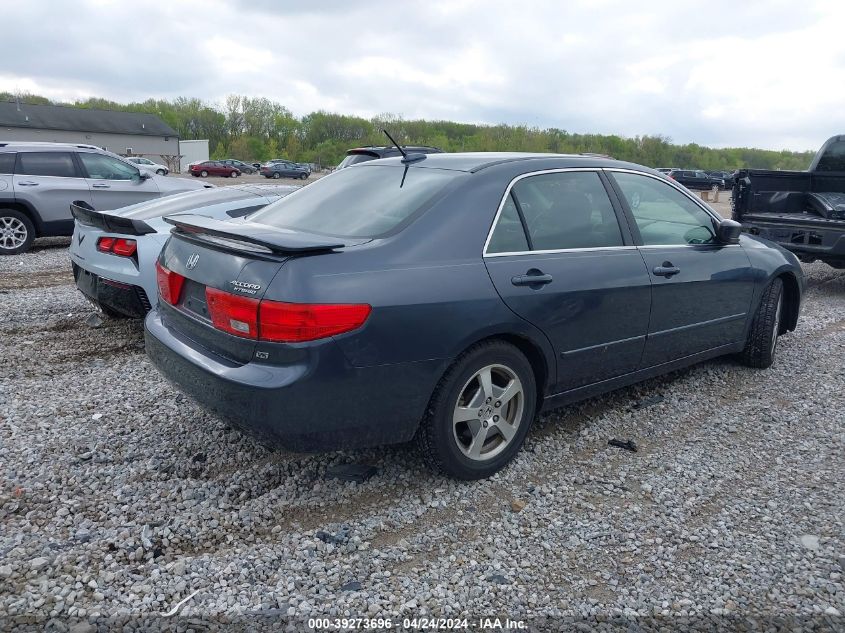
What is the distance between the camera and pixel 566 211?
378 cm

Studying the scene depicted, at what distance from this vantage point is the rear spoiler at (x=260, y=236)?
2836mm

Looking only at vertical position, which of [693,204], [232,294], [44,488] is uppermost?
[693,204]

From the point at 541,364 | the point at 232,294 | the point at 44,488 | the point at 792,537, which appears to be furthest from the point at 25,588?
the point at 792,537

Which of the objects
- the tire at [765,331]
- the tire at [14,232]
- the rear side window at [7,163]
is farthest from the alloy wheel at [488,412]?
the rear side window at [7,163]

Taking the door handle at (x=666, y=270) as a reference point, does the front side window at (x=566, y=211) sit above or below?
above

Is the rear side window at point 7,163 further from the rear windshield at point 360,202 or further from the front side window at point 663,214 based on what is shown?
the front side window at point 663,214

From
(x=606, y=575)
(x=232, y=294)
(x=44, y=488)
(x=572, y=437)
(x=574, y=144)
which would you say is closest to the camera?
(x=606, y=575)

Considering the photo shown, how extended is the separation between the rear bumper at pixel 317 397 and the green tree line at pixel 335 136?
8707 cm

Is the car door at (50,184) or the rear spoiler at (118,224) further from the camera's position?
the car door at (50,184)

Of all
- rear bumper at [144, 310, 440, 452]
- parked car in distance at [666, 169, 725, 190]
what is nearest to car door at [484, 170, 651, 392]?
rear bumper at [144, 310, 440, 452]

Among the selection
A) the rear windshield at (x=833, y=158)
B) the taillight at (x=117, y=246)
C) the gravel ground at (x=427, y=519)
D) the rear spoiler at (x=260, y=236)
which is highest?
the rear windshield at (x=833, y=158)

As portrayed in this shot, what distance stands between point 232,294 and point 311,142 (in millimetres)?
103416

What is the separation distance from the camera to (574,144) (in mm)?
97000

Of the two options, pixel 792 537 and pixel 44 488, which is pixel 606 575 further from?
pixel 44 488
